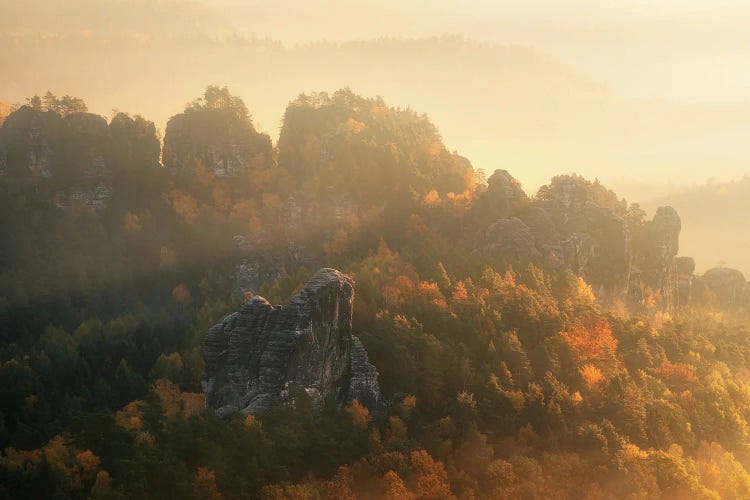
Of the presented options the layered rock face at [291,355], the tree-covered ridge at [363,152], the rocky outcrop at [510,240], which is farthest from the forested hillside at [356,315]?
the layered rock face at [291,355]

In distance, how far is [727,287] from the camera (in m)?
157

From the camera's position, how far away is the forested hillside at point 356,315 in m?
65.8

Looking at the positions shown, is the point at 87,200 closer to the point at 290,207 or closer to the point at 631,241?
the point at 290,207

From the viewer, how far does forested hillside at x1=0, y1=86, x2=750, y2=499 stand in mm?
65812

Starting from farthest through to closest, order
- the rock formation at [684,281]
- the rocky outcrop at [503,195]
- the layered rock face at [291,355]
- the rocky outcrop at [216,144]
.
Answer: the rock formation at [684,281], the rocky outcrop at [216,144], the rocky outcrop at [503,195], the layered rock face at [291,355]

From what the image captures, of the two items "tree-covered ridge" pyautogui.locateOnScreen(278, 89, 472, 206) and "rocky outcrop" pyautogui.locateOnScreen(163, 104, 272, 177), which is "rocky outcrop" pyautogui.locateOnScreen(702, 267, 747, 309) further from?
"rocky outcrop" pyautogui.locateOnScreen(163, 104, 272, 177)

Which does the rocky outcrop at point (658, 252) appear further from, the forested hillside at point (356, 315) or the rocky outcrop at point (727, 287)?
the rocky outcrop at point (727, 287)

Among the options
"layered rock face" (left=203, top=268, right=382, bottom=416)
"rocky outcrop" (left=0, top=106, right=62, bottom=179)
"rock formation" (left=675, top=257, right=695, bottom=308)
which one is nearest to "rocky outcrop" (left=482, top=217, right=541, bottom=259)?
"layered rock face" (left=203, top=268, right=382, bottom=416)

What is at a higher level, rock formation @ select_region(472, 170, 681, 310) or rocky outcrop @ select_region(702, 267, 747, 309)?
rock formation @ select_region(472, 170, 681, 310)

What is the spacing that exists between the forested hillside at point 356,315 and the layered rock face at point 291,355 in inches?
101

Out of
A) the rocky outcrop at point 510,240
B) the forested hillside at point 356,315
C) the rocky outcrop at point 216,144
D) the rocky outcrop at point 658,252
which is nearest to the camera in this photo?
the forested hillside at point 356,315

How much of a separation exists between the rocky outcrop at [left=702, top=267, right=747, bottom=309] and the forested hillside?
17.4 inches

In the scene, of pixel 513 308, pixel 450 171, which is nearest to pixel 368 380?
pixel 513 308

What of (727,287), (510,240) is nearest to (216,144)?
(510,240)
